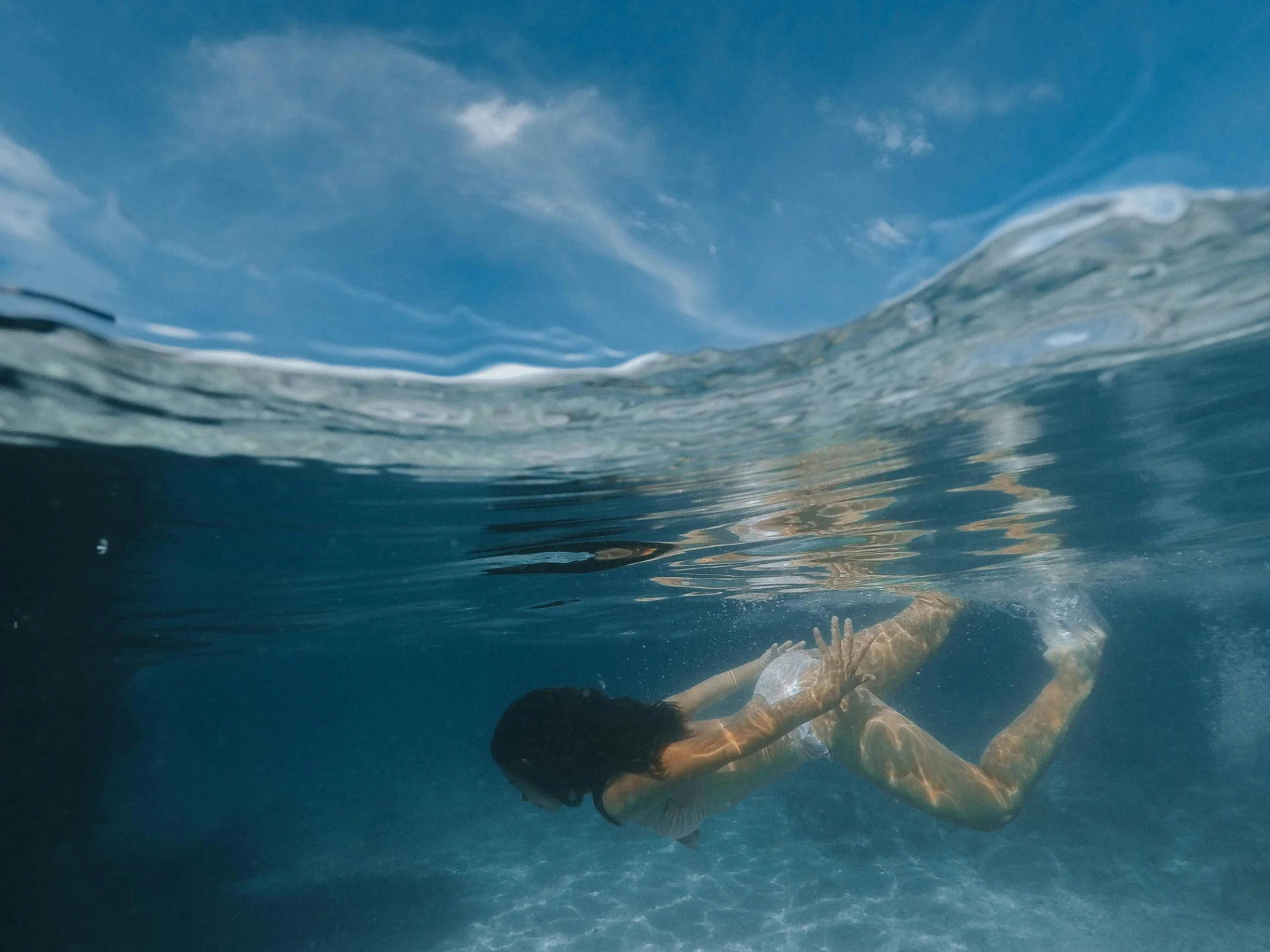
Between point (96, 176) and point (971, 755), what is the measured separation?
37374 mm

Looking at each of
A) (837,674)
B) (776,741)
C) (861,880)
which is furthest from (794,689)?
(861,880)

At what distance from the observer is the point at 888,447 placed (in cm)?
1070

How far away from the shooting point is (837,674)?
19.2 feet

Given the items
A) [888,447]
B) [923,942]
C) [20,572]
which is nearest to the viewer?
[888,447]

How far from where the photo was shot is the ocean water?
7.04 m

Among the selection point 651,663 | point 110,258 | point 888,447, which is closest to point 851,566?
point 888,447

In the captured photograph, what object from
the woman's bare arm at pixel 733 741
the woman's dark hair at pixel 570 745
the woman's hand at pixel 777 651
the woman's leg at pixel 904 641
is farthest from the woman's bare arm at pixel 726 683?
the woman's bare arm at pixel 733 741

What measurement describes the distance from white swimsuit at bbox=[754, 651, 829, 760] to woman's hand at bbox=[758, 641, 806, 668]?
1.64 feet

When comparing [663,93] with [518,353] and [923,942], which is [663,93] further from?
[923,942]

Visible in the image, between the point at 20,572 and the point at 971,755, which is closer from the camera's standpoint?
the point at 20,572

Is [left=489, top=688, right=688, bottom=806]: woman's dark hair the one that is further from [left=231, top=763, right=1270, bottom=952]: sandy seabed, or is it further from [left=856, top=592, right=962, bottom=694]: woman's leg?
[left=231, top=763, right=1270, bottom=952]: sandy seabed

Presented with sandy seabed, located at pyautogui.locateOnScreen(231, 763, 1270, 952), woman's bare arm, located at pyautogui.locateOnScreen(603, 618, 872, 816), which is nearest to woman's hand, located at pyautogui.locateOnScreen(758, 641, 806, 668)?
woman's bare arm, located at pyautogui.locateOnScreen(603, 618, 872, 816)

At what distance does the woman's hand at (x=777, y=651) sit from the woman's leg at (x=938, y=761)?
109cm

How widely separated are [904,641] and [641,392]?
5568mm
